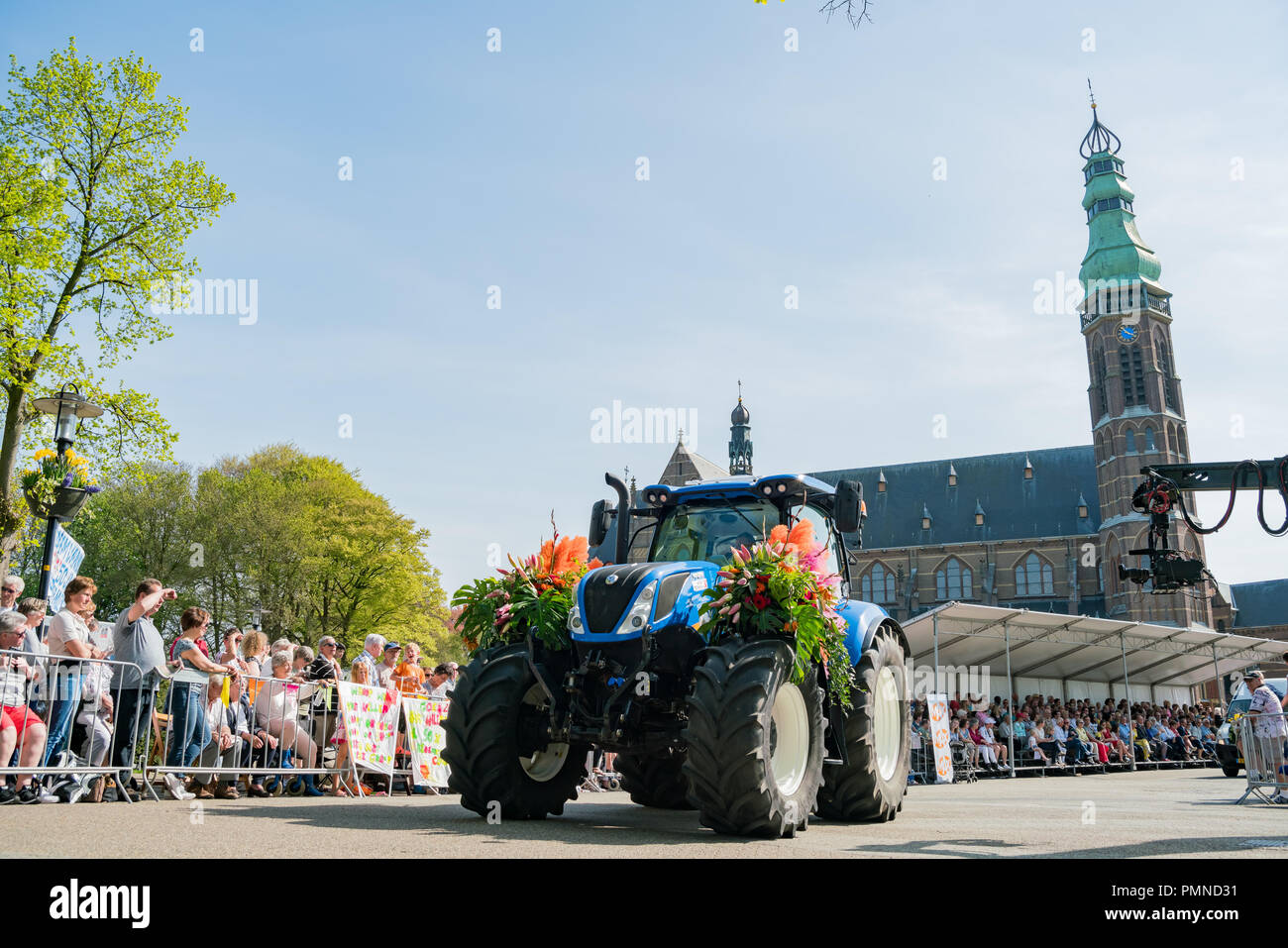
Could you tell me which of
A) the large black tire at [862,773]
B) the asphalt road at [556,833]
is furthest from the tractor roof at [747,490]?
the asphalt road at [556,833]

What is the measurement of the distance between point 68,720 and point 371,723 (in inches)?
132

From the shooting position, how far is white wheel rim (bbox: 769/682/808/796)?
21.4 ft

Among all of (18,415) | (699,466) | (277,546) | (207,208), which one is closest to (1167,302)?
(699,466)

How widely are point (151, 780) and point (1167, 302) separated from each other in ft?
224

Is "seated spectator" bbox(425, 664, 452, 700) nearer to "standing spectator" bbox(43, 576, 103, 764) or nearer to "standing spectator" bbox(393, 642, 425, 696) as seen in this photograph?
"standing spectator" bbox(393, 642, 425, 696)

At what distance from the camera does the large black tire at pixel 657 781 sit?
30.2 feet

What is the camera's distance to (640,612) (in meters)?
6.66

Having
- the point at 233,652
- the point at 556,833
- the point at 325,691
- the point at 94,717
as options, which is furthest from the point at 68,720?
the point at 556,833

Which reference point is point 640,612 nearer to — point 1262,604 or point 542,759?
point 542,759

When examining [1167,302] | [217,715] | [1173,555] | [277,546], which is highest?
[1167,302]

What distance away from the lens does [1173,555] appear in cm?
882

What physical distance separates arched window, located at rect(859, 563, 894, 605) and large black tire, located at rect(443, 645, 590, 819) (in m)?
65.5

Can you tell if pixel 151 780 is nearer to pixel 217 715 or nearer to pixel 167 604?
pixel 217 715
